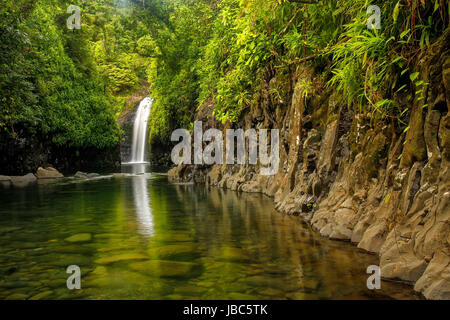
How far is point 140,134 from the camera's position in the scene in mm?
37344

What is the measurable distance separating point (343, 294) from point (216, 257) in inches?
78.9

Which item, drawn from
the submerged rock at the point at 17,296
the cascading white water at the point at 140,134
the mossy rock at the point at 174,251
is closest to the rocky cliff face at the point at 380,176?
the mossy rock at the point at 174,251

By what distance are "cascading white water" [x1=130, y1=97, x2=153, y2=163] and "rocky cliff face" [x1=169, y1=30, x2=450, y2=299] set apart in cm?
2782

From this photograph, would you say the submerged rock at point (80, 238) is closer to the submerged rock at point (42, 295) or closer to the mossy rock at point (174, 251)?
the mossy rock at point (174, 251)

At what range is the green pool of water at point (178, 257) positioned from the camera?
4121 mm

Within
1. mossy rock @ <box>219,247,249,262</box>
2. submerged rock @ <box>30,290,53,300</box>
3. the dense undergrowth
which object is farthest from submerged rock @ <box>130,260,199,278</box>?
the dense undergrowth

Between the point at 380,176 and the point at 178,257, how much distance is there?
3.24 meters

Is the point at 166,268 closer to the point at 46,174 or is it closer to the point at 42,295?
the point at 42,295

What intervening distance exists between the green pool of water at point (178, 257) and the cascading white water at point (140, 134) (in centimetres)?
2759

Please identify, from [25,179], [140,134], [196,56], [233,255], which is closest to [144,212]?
[233,255]

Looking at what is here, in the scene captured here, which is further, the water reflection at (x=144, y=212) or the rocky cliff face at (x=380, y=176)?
the water reflection at (x=144, y=212)

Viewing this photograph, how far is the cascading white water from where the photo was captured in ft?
122
